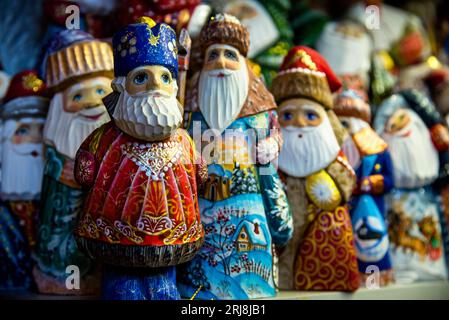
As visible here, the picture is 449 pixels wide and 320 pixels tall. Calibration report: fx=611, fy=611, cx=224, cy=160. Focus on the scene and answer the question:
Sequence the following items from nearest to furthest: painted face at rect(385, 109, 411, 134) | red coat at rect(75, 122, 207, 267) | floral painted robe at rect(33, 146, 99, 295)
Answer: red coat at rect(75, 122, 207, 267)
floral painted robe at rect(33, 146, 99, 295)
painted face at rect(385, 109, 411, 134)

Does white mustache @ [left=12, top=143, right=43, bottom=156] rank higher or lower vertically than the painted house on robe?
higher

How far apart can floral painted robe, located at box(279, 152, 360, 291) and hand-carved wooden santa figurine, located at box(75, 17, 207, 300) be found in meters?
0.55

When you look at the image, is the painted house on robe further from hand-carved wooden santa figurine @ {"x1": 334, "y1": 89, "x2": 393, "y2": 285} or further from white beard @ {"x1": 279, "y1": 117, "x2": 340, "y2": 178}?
hand-carved wooden santa figurine @ {"x1": 334, "y1": 89, "x2": 393, "y2": 285}

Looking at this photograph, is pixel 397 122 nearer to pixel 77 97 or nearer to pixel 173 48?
pixel 173 48

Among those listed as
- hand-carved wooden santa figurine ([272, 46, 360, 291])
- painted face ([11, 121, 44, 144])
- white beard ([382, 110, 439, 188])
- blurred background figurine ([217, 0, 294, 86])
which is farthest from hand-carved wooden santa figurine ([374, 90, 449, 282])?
painted face ([11, 121, 44, 144])

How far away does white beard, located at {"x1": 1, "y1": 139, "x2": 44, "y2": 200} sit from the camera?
2.26 meters

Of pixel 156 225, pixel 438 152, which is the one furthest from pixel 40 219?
pixel 438 152

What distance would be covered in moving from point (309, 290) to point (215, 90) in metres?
0.82

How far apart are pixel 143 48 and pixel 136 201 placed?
450 mm

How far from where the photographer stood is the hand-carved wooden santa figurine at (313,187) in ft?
7.37

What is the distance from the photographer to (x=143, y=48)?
180 cm

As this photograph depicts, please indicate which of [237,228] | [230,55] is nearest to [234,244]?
[237,228]

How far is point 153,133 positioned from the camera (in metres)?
1.76

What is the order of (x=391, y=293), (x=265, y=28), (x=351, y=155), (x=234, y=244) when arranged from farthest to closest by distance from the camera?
1. (x=265, y=28)
2. (x=351, y=155)
3. (x=391, y=293)
4. (x=234, y=244)
